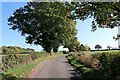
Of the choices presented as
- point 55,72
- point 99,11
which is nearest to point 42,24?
point 55,72

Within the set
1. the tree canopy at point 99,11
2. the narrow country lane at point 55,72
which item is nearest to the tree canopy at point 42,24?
the narrow country lane at point 55,72

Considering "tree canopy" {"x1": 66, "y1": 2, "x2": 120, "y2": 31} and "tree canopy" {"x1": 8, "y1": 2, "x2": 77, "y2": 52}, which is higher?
"tree canopy" {"x1": 8, "y1": 2, "x2": 77, "y2": 52}

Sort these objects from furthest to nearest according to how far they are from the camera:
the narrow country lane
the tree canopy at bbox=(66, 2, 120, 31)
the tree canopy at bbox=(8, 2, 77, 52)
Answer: the tree canopy at bbox=(8, 2, 77, 52), the narrow country lane, the tree canopy at bbox=(66, 2, 120, 31)

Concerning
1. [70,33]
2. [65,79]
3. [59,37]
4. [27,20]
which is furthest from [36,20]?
[65,79]

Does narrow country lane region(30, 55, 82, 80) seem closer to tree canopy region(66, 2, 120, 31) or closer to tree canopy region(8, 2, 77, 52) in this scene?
tree canopy region(66, 2, 120, 31)

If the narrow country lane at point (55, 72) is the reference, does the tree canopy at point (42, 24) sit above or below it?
above

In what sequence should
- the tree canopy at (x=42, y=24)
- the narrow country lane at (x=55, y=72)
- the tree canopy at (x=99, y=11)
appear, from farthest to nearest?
the tree canopy at (x=42, y=24)
the narrow country lane at (x=55, y=72)
the tree canopy at (x=99, y=11)

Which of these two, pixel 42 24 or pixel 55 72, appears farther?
pixel 42 24

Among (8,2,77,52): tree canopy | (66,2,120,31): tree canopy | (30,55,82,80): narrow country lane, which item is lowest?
(30,55,82,80): narrow country lane

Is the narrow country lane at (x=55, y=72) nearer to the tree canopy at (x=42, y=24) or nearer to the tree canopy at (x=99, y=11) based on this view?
the tree canopy at (x=99, y=11)

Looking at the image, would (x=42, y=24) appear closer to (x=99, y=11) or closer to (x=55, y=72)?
(x=55, y=72)

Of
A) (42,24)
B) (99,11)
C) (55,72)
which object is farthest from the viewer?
(42,24)

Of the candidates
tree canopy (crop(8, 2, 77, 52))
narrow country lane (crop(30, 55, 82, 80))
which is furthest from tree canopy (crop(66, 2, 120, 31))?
tree canopy (crop(8, 2, 77, 52))

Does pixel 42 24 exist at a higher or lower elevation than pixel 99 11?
higher
